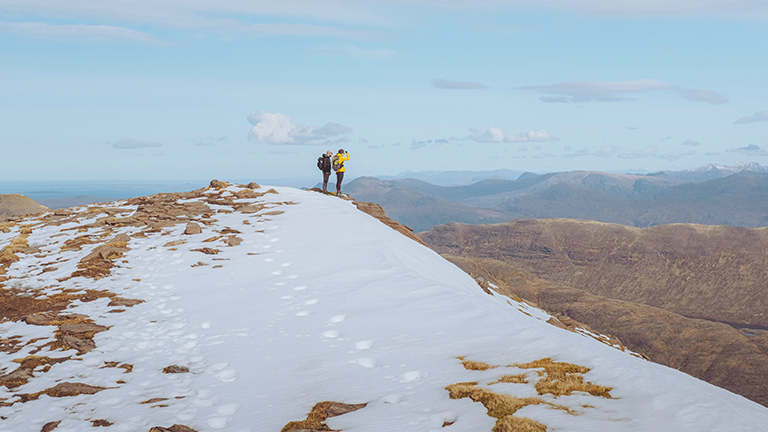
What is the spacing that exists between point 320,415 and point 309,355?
282 centimetres

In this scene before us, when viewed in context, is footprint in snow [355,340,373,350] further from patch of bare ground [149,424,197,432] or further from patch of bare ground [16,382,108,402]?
patch of bare ground [16,382,108,402]

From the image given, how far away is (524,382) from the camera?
7.77 meters

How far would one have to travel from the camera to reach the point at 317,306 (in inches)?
522

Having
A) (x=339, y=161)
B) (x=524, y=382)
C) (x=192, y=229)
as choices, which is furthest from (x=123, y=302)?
(x=339, y=161)

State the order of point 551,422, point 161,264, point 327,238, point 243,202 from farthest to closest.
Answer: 1. point 243,202
2. point 327,238
3. point 161,264
4. point 551,422

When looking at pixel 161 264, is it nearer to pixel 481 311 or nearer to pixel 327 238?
pixel 327 238

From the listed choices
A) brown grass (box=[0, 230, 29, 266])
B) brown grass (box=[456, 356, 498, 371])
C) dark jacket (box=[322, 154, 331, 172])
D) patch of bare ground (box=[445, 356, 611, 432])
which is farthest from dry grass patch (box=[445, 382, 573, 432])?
dark jacket (box=[322, 154, 331, 172])

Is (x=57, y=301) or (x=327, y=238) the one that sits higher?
(x=327, y=238)

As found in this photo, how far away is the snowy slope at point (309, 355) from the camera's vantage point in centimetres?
693

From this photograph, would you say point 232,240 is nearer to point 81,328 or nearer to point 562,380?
point 81,328

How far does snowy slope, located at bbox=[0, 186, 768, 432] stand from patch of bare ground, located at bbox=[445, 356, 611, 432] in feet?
0.29

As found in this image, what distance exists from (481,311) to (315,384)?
461cm

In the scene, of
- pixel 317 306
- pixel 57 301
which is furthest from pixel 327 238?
pixel 57 301

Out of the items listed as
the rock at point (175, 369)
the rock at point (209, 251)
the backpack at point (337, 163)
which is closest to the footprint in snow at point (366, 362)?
the rock at point (175, 369)
